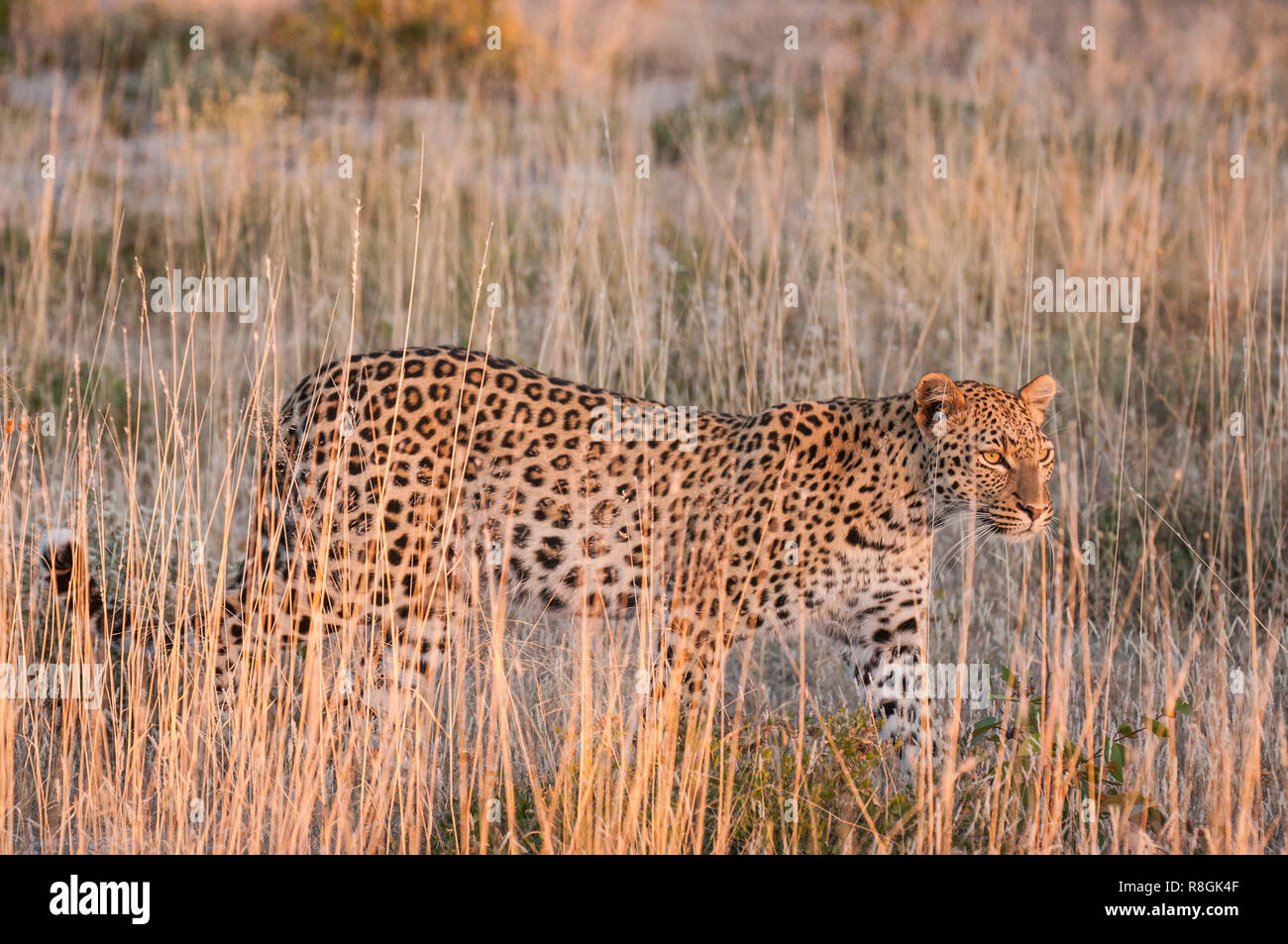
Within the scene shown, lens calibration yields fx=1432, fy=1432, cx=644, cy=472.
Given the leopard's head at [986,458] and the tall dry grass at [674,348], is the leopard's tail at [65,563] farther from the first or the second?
the leopard's head at [986,458]

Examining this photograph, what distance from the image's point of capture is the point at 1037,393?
5352mm

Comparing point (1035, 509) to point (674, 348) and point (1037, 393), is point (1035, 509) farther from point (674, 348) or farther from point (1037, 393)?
point (674, 348)

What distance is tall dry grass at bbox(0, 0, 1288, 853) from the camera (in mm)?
4316

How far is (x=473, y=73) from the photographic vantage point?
13141 millimetres

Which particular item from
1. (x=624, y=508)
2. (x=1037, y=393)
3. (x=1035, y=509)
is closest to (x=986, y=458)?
(x=1035, y=509)

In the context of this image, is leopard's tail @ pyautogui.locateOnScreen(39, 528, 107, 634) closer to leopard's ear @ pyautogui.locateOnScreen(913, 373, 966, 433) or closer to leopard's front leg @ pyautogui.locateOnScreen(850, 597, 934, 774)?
leopard's front leg @ pyautogui.locateOnScreen(850, 597, 934, 774)

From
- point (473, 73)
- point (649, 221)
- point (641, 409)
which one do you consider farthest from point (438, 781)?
point (473, 73)

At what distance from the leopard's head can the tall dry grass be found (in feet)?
0.88

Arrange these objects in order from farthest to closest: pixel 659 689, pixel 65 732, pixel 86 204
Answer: pixel 86 204 → pixel 659 689 → pixel 65 732

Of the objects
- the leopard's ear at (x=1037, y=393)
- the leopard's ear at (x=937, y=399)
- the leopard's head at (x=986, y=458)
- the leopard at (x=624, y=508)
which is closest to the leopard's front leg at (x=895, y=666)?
the leopard at (x=624, y=508)

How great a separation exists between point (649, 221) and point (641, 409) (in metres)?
4.43

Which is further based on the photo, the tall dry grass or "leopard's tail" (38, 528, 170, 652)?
"leopard's tail" (38, 528, 170, 652)

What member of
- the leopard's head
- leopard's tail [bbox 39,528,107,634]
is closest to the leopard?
the leopard's head
